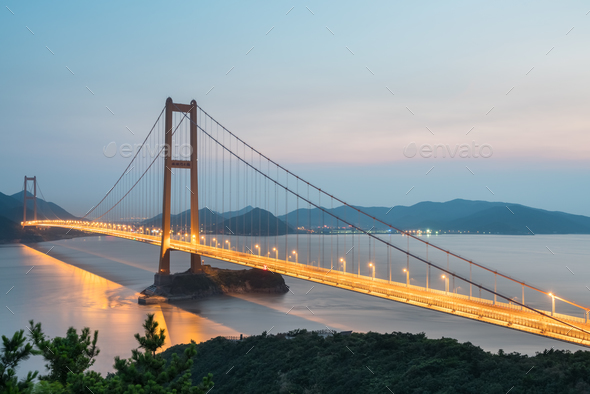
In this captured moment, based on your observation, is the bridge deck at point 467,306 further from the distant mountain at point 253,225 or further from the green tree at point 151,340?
the distant mountain at point 253,225

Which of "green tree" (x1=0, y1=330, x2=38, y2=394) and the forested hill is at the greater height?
"green tree" (x1=0, y1=330, x2=38, y2=394)

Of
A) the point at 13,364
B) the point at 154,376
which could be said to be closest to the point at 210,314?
the point at 154,376

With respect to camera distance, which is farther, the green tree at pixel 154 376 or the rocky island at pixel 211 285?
the rocky island at pixel 211 285

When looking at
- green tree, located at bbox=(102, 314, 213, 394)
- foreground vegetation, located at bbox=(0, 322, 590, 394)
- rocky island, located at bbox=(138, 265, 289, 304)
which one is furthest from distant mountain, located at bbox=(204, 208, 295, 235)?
green tree, located at bbox=(102, 314, 213, 394)

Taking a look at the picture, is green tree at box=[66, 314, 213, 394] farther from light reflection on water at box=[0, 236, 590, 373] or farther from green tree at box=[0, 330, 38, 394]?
light reflection on water at box=[0, 236, 590, 373]

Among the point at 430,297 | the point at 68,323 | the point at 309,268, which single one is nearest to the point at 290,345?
the point at 430,297

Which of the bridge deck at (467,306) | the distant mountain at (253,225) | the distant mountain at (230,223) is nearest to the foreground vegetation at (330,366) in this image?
the bridge deck at (467,306)

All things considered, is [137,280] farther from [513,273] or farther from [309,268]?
[513,273]

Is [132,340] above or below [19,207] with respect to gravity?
below
